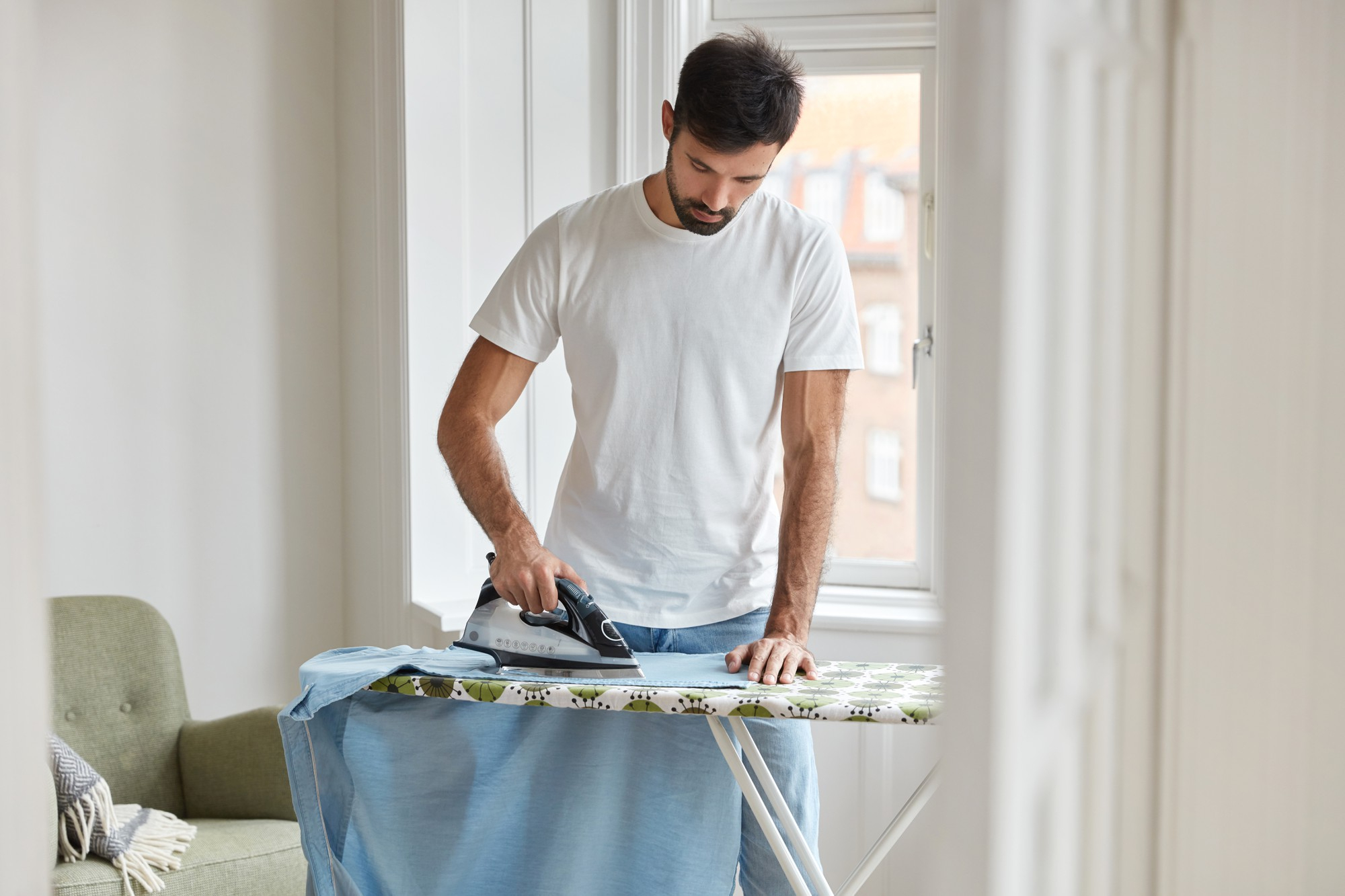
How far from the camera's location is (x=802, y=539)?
159cm

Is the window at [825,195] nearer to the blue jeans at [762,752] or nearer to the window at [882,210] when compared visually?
the window at [882,210]

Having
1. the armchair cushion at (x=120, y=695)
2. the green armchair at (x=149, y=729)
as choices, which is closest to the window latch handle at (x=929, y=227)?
the green armchair at (x=149, y=729)

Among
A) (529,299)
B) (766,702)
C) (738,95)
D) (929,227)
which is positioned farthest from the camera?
(929,227)

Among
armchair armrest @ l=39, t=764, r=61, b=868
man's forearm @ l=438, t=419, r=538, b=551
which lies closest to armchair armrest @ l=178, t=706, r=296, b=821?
armchair armrest @ l=39, t=764, r=61, b=868

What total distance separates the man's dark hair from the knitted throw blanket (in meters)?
1.45

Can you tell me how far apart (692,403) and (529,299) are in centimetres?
32

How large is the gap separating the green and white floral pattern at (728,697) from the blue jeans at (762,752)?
0.20 metres

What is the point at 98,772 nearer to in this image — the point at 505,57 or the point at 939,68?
the point at 505,57

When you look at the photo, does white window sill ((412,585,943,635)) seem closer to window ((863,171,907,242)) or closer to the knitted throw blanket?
the knitted throw blanket

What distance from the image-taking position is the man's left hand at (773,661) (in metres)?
1.35

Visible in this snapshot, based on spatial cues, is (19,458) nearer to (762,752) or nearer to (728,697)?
(728,697)

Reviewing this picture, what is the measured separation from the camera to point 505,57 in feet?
8.41

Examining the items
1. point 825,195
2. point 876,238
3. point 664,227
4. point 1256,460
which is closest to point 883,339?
point 876,238

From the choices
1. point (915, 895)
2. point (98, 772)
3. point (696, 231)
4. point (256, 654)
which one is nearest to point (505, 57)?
point (696, 231)
